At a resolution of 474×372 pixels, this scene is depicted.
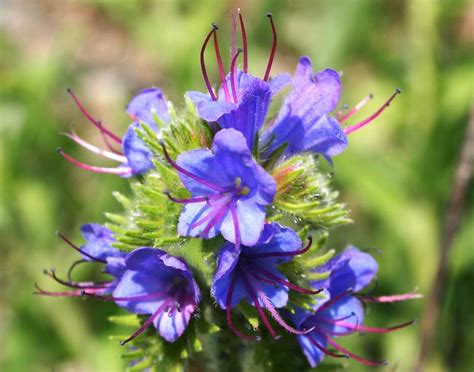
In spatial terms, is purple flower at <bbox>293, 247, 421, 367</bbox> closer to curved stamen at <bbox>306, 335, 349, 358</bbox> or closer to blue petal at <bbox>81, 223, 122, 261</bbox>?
curved stamen at <bbox>306, 335, 349, 358</bbox>

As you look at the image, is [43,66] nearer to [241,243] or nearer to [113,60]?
[113,60]

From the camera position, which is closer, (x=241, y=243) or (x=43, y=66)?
(x=241, y=243)

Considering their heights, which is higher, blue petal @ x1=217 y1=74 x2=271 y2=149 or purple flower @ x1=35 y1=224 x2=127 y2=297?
blue petal @ x1=217 y1=74 x2=271 y2=149

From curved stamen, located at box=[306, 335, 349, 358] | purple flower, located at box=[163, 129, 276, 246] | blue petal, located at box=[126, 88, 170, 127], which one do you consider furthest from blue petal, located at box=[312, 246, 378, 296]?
blue petal, located at box=[126, 88, 170, 127]

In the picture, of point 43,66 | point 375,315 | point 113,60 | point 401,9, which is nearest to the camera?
point 375,315

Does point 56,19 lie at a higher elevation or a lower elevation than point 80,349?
higher

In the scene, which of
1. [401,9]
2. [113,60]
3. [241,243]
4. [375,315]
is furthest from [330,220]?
[113,60]

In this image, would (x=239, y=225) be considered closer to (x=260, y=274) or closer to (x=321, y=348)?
(x=260, y=274)

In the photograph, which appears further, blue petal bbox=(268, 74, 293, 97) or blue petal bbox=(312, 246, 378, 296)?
blue petal bbox=(312, 246, 378, 296)
